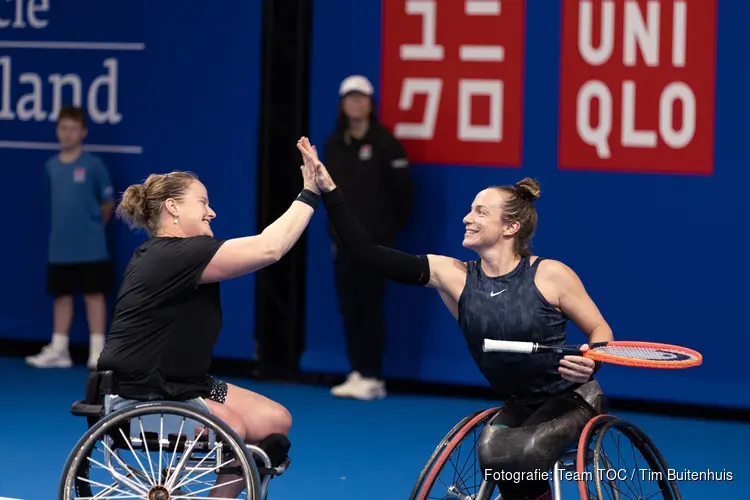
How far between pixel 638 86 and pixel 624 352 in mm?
3628

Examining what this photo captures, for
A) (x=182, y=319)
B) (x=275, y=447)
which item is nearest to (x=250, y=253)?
(x=182, y=319)

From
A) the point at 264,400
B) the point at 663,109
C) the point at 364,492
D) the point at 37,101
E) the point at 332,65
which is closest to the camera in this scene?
the point at 264,400

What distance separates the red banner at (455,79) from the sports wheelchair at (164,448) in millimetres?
3757

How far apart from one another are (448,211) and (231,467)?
4.01 metres

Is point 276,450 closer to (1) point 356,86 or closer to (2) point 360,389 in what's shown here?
(2) point 360,389

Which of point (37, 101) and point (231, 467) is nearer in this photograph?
point (231, 467)

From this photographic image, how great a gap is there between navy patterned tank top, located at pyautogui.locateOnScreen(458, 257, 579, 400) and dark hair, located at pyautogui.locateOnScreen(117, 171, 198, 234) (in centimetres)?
108

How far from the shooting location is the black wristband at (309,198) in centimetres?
466

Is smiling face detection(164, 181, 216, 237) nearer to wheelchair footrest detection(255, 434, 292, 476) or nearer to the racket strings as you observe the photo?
wheelchair footrest detection(255, 434, 292, 476)

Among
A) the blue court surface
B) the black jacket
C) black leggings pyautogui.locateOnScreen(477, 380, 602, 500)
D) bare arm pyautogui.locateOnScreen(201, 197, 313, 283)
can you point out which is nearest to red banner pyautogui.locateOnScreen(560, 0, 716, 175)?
the black jacket

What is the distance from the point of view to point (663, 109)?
760 cm

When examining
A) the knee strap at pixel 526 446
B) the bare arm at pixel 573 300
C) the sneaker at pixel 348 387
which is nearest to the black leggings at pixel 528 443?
the knee strap at pixel 526 446

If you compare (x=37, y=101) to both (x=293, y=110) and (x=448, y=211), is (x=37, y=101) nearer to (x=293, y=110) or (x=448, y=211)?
(x=293, y=110)

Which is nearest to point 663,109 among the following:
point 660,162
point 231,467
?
point 660,162
